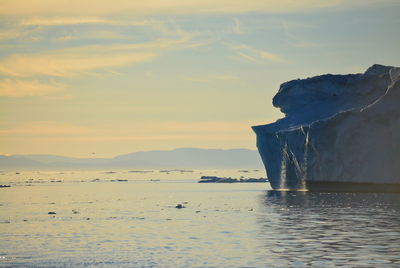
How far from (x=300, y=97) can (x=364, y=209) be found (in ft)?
83.4

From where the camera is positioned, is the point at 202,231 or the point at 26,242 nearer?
the point at 26,242

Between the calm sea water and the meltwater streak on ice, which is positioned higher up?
the meltwater streak on ice

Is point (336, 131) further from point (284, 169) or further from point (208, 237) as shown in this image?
point (208, 237)

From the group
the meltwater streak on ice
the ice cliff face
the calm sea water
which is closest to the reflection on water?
the calm sea water

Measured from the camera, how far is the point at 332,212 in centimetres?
4834

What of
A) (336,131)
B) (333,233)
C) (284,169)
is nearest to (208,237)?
(333,233)

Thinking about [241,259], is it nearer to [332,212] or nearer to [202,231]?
[202,231]

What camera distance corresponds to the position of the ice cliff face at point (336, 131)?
196ft

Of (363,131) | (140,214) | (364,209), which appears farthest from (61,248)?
(363,131)

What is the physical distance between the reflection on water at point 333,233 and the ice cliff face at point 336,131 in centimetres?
401

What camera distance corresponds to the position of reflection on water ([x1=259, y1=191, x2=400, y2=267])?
26.6 meters

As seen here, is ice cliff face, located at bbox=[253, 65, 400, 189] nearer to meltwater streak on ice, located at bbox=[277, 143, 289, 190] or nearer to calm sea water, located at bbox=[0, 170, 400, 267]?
meltwater streak on ice, located at bbox=[277, 143, 289, 190]

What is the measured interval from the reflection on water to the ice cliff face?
4009 millimetres

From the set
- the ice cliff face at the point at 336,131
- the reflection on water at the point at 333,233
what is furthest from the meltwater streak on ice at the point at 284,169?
the reflection on water at the point at 333,233
